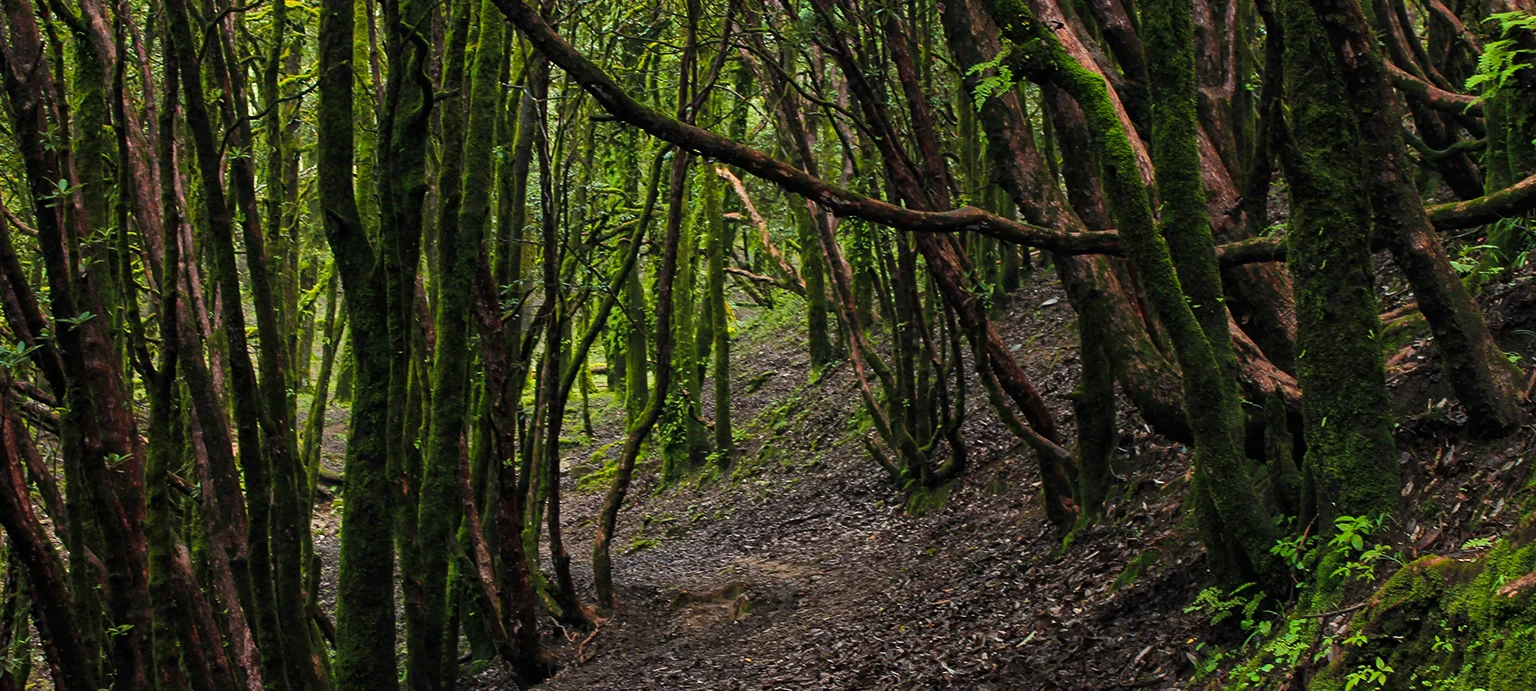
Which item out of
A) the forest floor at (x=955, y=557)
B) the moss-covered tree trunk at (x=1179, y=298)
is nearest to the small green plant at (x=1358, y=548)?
the forest floor at (x=955, y=557)

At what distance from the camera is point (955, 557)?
8.74 m

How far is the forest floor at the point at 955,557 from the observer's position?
4.71 meters

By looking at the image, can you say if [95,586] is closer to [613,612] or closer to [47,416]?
[47,416]

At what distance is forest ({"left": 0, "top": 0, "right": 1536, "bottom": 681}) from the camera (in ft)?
13.0

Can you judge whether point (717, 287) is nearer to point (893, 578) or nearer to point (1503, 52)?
point (893, 578)

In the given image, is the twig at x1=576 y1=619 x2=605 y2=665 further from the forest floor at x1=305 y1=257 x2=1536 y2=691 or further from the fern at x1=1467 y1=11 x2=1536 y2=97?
the fern at x1=1467 y1=11 x2=1536 y2=97

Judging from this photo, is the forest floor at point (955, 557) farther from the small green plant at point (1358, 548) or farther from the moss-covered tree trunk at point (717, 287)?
the moss-covered tree trunk at point (717, 287)

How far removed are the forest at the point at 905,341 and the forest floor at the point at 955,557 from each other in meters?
0.04

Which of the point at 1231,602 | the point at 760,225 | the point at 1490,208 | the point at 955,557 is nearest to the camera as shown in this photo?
the point at 1231,602

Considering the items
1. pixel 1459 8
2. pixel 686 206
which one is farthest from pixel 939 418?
pixel 686 206

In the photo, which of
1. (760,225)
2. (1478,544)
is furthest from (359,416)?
(760,225)

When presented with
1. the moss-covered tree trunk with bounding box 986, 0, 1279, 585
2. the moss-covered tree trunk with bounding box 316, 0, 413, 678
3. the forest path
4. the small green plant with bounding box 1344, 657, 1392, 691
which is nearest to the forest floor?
the forest path

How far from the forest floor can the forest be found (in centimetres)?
4

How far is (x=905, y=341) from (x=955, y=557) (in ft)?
9.50
